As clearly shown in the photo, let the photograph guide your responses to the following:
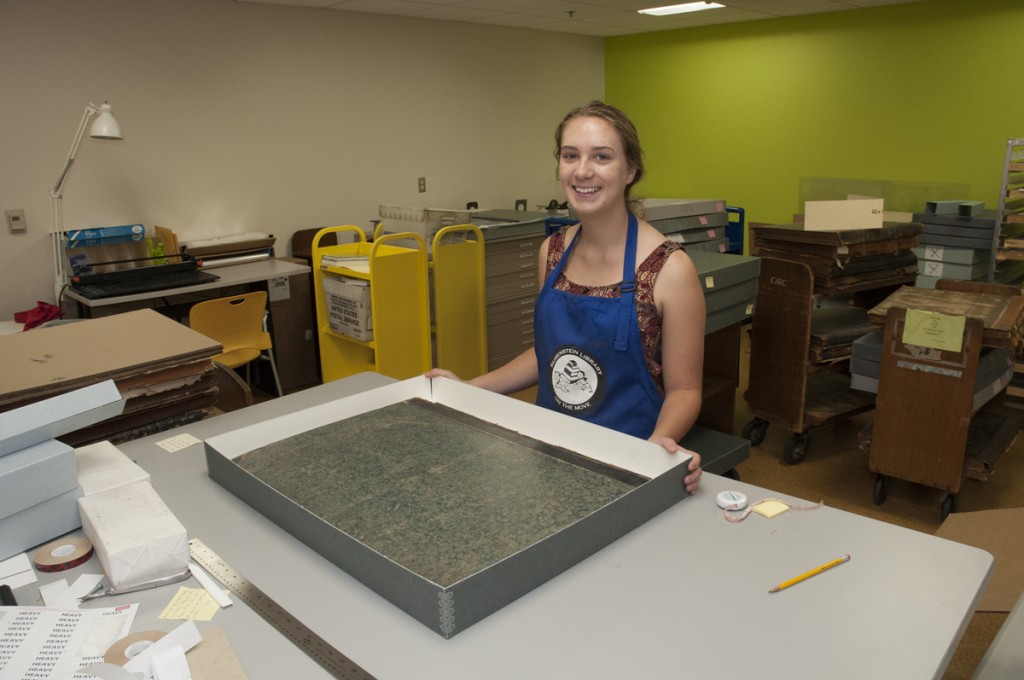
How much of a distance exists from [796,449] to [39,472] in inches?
124

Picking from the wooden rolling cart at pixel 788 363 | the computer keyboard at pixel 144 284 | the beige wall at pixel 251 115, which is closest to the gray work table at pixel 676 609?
the wooden rolling cart at pixel 788 363

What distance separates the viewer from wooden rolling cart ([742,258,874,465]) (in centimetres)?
333

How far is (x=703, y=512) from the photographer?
4.18ft

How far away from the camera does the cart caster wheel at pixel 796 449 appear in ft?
11.5

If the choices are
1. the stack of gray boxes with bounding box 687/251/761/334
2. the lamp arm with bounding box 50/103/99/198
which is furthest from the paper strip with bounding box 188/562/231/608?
the lamp arm with bounding box 50/103/99/198

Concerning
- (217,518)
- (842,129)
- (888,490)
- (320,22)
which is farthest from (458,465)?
(842,129)

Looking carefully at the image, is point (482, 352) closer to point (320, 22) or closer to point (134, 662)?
point (320, 22)

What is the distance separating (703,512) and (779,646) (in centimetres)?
34

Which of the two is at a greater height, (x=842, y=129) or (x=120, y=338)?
(x=842, y=129)

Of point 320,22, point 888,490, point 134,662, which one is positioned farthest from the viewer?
point 320,22

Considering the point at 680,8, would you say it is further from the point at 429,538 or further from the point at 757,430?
the point at 429,538

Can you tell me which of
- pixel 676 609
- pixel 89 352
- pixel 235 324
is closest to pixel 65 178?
pixel 235 324

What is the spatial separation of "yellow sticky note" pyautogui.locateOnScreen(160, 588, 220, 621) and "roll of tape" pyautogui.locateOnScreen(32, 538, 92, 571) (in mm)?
215

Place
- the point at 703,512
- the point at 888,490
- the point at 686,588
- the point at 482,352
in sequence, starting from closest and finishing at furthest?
the point at 686,588
the point at 703,512
the point at 888,490
the point at 482,352
